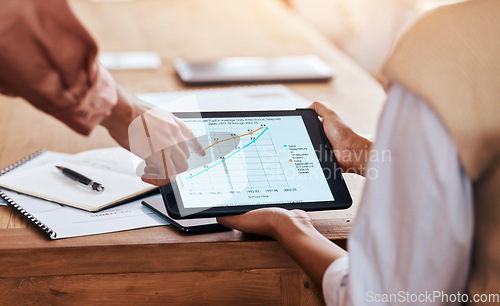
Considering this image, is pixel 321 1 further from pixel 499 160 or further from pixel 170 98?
pixel 499 160

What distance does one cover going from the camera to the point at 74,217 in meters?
0.93

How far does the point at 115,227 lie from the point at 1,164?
1.26ft

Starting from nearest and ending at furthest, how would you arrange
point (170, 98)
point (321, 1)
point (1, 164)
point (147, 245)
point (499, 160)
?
point (499, 160), point (147, 245), point (1, 164), point (170, 98), point (321, 1)

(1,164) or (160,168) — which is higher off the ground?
(160,168)

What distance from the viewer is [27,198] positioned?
98 cm

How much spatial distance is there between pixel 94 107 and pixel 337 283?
43 cm

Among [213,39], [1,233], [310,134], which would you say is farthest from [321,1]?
[1,233]

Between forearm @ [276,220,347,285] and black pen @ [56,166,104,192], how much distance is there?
333 millimetres

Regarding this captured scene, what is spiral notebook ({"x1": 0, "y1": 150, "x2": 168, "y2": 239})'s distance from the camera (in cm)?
90

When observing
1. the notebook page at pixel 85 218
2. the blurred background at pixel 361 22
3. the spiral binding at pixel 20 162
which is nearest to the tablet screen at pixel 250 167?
the notebook page at pixel 85 218

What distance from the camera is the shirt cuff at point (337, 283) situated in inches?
27.9

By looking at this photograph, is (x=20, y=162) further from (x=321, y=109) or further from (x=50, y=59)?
(x=321, y=109)

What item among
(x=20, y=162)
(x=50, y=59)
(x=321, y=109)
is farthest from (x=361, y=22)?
(x=50, y=59)

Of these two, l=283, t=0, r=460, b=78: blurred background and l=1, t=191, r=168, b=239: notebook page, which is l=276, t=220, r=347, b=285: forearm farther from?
l=283, t=0, r=460, b=78: blurred background
